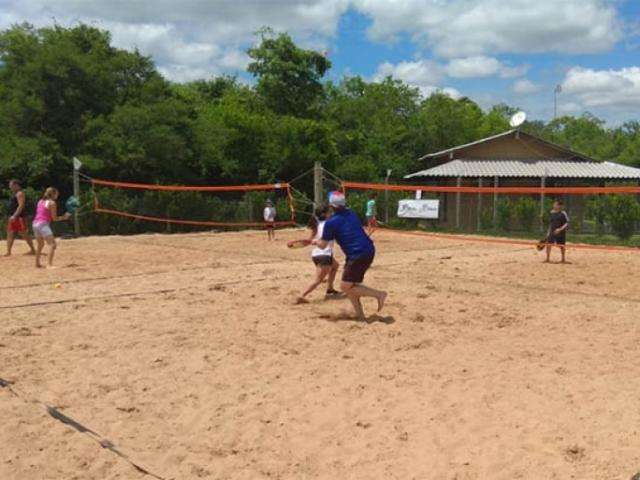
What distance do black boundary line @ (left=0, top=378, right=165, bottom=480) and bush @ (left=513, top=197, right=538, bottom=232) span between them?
20814 mm

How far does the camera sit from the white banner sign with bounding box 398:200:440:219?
76.5 ft

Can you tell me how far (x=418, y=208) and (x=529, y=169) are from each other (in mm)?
7716

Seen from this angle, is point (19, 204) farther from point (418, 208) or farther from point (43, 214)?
point (418, 208)

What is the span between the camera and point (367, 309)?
8.16 metres

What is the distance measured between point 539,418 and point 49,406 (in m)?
3.25

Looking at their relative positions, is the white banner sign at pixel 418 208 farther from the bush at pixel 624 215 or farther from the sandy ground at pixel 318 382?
the sandy ground at pixel 318 382

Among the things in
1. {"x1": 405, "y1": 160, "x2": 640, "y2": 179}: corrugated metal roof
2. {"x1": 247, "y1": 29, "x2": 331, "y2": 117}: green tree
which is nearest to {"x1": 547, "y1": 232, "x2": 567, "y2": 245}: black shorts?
{"x1": 405, "y1": 160, "x2": 640, "y2": 179}: corrugated metal roof

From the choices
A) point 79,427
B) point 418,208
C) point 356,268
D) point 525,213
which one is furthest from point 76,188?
point 79,427

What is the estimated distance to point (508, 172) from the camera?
28.3m

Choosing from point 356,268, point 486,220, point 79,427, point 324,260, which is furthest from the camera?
point 486,220

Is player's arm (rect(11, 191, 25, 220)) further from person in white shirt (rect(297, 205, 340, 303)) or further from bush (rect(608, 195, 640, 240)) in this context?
bush (rect(608, 195, 640, 240))

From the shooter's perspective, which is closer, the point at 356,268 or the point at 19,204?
the point at 356,268

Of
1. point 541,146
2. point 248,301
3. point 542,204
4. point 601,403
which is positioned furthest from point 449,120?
point 601,403

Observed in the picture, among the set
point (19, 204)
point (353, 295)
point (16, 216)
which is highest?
point (19, 204)
